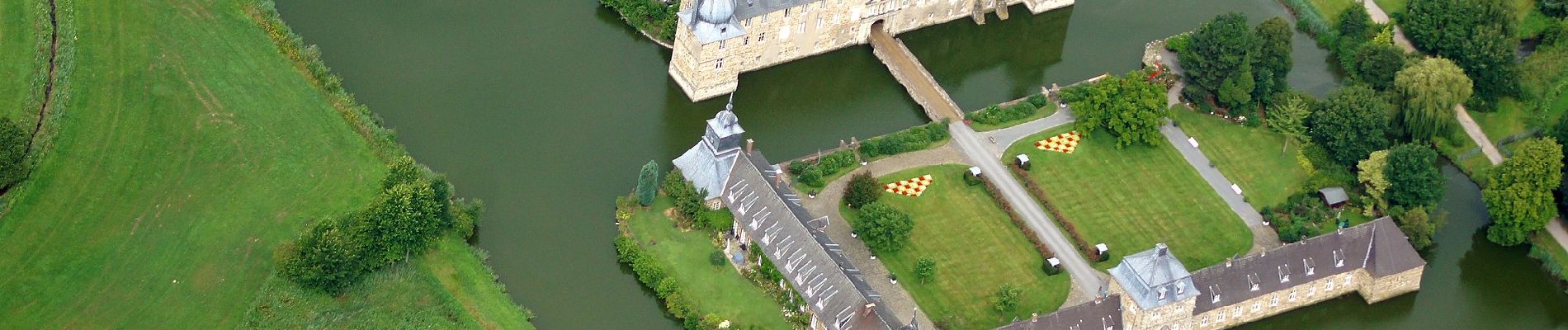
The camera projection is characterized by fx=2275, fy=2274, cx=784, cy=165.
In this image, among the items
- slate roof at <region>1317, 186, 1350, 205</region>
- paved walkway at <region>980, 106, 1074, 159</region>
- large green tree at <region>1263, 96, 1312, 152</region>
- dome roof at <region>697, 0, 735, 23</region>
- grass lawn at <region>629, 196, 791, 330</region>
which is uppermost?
dome roof at <region>697, 0, 735, 23</region>

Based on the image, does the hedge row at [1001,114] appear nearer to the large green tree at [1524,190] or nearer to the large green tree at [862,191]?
the large green tree at [862,191]

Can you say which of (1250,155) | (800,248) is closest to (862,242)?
(800,248)

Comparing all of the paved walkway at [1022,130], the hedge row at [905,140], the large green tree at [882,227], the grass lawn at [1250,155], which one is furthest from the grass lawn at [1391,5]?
the large green tree at [882,227]

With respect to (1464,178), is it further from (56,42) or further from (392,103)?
(56,42)

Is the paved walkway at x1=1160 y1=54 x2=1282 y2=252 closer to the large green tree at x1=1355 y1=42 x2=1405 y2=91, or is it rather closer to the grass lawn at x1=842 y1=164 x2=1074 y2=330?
the large green tree at x1=1355 y1=42 x2=1405 y2=91

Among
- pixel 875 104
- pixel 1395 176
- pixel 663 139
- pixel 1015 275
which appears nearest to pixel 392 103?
pixel 663 139

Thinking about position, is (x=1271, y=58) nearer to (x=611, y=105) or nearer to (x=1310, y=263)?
(x=1310, y=263)

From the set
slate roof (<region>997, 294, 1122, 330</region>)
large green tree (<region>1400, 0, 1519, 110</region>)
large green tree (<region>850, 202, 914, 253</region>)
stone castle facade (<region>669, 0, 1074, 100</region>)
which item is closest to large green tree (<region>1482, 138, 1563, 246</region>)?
large green tree (<region>1400, 0, 1519, 110</region>)
